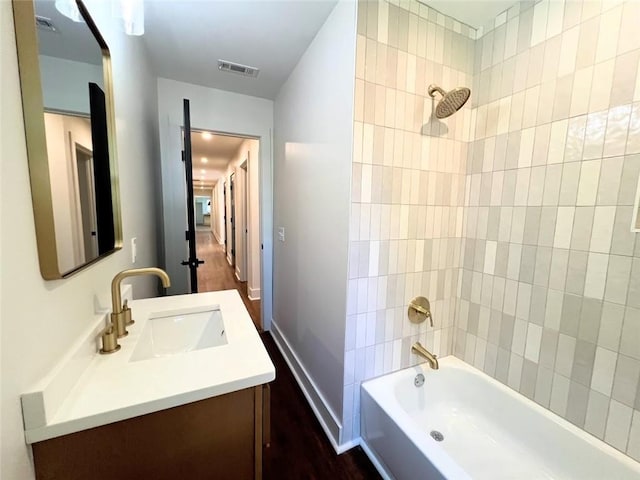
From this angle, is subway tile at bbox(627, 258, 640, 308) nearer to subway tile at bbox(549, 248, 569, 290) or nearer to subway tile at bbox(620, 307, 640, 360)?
subway tile at bbox(620, 307, 640, 360)

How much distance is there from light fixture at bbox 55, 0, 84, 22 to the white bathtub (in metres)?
1.93

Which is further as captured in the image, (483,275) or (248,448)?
(483,275)

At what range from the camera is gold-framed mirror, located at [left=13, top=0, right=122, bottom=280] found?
0.56 metres

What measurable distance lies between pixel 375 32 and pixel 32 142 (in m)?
1.44

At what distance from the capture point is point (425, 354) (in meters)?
1.61

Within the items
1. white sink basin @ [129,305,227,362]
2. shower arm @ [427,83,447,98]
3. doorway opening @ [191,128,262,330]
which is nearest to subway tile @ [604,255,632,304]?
shower arm @ [427,83,447,98]

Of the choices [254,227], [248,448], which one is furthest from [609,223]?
[254,227]

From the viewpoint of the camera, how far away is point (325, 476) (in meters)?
1.36

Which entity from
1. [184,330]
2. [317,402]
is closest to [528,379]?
[317,402]

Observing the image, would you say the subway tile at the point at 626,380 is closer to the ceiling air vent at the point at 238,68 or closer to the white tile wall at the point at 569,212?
the white tile wall at the point at 569,212

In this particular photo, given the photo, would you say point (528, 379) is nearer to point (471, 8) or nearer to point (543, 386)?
point (543, 386)

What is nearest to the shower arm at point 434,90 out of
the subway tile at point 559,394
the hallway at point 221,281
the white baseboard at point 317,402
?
the subway tile at point 559,394

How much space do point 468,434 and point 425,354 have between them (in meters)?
0.51

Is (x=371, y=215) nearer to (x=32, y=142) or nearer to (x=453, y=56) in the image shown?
(x=453, y=56)
